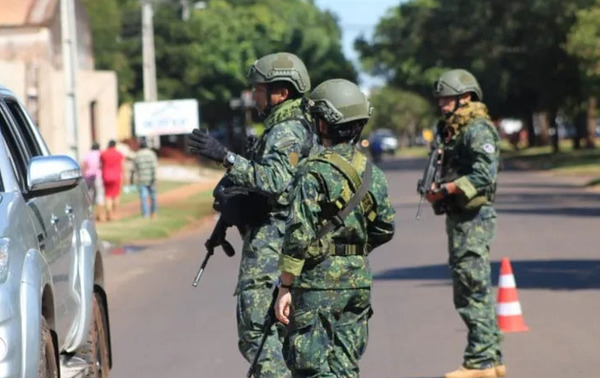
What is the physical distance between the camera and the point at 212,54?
73.4 meters

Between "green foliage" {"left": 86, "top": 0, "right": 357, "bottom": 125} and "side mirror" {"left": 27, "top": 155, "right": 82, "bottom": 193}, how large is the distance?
201ft

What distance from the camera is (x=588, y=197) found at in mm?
35219

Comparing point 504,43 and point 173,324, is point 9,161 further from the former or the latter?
point 504,43

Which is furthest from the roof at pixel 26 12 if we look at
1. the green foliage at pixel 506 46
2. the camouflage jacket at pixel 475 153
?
the camouflage jacket at pixel 475 153

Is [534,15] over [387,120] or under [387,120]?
over

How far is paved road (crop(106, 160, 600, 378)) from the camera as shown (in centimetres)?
1096

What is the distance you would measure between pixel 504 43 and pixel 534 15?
314 cm

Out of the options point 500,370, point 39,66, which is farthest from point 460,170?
point 39,66

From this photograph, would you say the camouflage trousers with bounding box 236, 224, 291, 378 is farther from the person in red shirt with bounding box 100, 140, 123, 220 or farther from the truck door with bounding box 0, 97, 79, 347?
the person in red shirt with bounding box 100, 140, 123, 220

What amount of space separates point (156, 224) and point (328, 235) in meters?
21.3

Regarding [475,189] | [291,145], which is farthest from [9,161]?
[475,189]

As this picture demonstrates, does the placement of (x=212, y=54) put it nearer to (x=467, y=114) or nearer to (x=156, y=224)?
(x=156, y=224)

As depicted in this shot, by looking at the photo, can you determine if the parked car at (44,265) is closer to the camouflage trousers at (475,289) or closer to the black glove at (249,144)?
the black glove at (249,144)

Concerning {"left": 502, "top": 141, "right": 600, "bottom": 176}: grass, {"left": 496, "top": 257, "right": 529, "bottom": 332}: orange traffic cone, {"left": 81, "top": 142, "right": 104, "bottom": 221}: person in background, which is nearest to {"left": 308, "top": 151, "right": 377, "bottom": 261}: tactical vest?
{"left": 496, "top": 257, "right": 529, "bottom": 332}: orange traffic cone
